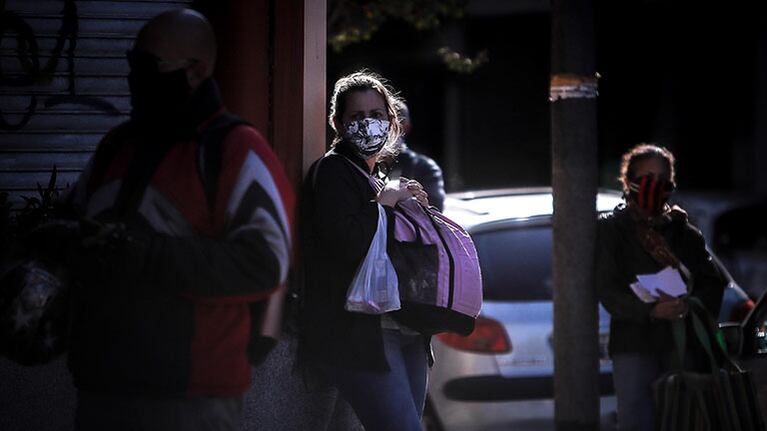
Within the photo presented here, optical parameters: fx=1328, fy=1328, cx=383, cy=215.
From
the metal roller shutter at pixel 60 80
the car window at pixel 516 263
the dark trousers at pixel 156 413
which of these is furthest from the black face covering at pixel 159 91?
the car window at pixel 516 263

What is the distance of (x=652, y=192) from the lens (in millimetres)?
5613

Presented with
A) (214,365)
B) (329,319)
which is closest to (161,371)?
(214,365)

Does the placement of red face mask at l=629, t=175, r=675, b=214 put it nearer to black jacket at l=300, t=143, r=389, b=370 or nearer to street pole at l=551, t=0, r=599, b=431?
street pole at l=551, t=0, r=599, b=431

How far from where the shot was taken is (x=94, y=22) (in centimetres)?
541

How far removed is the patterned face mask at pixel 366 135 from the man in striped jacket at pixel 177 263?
1.33 metres

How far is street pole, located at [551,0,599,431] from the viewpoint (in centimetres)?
542

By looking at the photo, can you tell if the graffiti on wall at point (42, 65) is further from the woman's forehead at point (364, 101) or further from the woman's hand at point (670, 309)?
the woman's hand at point (670, 309)

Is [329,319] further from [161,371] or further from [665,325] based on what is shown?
[665,325]

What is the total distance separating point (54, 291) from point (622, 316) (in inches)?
118

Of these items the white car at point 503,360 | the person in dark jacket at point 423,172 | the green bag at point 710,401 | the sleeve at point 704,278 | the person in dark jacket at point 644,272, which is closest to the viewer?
the green bag at point 710,401

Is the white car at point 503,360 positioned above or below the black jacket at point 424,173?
below

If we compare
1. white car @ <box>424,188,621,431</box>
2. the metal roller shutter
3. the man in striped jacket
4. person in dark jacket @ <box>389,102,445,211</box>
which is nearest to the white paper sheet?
white car @ <box>424,188,621,431</box>

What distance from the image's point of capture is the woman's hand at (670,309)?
5.46m

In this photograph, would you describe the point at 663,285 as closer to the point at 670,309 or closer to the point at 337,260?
the point at 670,309
